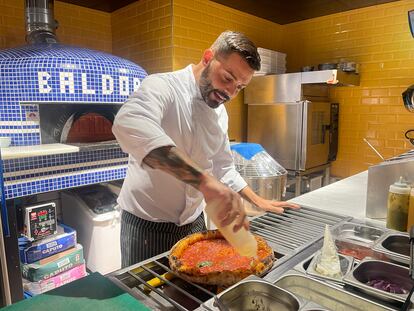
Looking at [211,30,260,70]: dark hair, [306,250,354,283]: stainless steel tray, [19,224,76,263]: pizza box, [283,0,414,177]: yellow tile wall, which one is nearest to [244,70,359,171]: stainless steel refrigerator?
[283,0,414,177]: yellow tile wall

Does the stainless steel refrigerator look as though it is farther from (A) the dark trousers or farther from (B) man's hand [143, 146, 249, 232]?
(B) man's hand [143, 146, 249, 232]

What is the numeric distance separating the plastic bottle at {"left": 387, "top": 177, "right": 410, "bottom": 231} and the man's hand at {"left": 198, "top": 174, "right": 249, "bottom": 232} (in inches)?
32.8

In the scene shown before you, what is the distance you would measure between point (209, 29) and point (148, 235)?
101 inches

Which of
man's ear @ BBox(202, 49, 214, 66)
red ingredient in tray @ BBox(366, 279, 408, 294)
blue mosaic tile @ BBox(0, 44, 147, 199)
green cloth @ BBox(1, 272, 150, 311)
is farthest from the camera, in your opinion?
blue mosaic tile @ BBox(0, 44, 147, 199)

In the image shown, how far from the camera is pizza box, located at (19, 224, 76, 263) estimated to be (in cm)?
227

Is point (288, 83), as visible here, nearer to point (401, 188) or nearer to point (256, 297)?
point (401, 188)

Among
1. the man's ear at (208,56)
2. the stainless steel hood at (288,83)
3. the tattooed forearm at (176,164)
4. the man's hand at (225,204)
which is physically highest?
the stainless steel hood at (288,83)

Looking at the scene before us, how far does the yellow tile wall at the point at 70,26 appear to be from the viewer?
2.82 meters

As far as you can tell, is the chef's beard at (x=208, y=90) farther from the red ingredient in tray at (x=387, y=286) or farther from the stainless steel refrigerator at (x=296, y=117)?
the stainless steel refrigerator at (x=296, y=117)

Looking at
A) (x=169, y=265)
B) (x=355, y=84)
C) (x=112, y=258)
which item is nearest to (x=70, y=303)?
(x=169, y=265)

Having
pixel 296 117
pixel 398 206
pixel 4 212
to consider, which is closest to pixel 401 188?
pixel 398 206

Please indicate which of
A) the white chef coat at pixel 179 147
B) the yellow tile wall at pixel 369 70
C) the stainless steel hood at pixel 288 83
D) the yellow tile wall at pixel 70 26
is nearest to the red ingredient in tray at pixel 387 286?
the white chef coat at pixel 179 147

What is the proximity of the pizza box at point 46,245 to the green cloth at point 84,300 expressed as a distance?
1709 mm

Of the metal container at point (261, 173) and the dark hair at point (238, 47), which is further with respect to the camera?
the metal container at point (261, 173)
